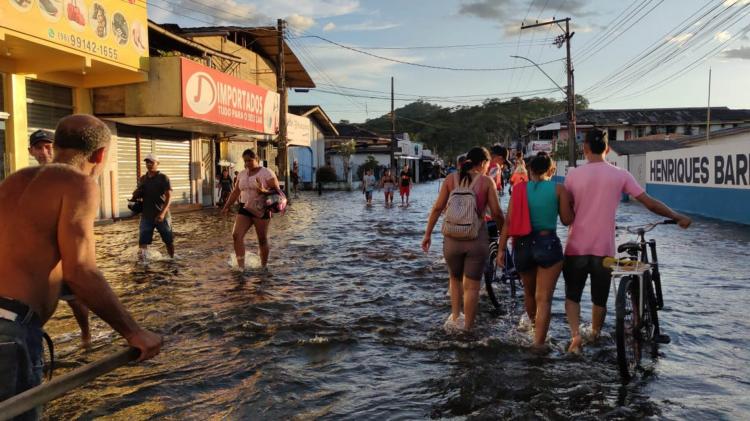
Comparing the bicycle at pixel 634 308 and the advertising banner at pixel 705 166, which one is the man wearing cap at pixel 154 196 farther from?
the advertising banner at pixel 705 166

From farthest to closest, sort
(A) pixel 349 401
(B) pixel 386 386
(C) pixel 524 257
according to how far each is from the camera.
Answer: (C) pixel 524 257
(B) pixel 386 386
(A) pixel 349 401

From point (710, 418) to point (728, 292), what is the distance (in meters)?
4.23

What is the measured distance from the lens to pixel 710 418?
12.4 ft

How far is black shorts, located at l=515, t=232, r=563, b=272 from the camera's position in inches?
188

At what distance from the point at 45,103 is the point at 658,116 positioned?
202 feet

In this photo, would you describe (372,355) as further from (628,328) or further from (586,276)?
(628,328)

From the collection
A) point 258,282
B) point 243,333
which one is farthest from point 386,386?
point 258,282

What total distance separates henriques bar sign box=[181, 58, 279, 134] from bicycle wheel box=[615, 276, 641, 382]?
14377 mm

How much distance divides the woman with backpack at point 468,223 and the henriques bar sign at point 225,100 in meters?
12.9

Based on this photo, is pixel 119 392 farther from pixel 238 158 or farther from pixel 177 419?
pixel 238 158

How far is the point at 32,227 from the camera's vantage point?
94.7 inches

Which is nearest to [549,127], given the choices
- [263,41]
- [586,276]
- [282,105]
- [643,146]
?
[643,146]

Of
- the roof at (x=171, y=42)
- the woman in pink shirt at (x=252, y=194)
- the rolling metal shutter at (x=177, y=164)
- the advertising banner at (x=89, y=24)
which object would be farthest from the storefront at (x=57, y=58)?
the woman in pink shirt at (x=252, y=194)

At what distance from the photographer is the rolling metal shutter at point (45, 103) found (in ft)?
47.3
